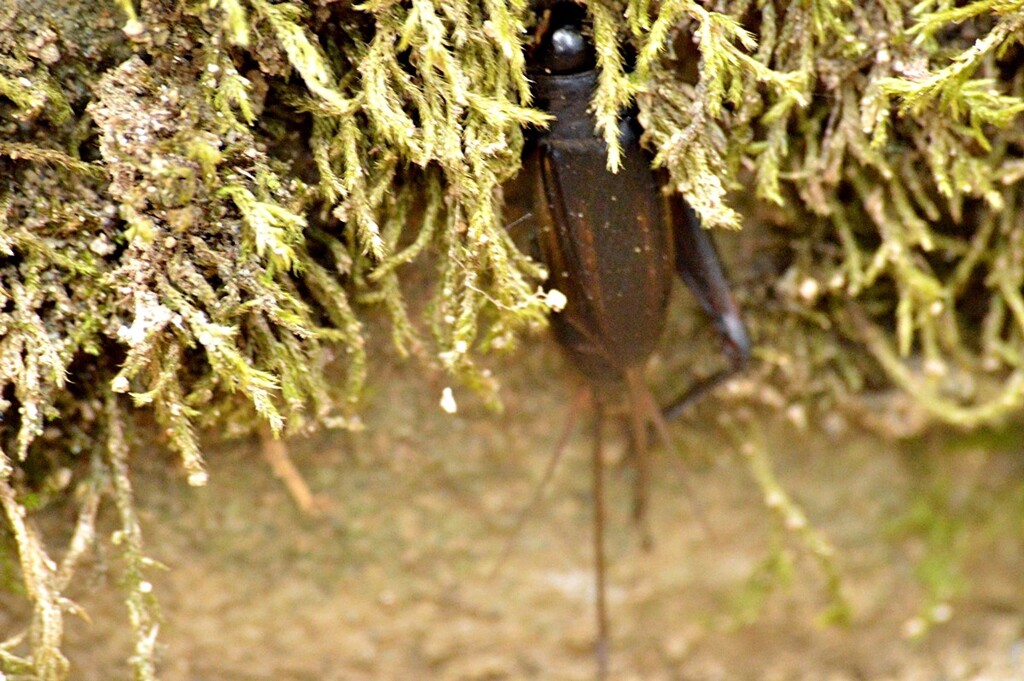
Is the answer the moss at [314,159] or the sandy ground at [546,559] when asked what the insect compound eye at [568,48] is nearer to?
the moss at [314,159]

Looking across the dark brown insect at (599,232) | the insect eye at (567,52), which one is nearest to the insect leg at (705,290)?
the dark brown insect at (599,232)

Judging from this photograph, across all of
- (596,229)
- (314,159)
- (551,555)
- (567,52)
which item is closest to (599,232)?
(596,229)

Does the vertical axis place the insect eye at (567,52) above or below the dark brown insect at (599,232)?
above

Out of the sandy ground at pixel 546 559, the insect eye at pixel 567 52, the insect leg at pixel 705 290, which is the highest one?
the insect eye at pixel 567 52

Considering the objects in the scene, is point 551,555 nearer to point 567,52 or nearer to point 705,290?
point 705,290

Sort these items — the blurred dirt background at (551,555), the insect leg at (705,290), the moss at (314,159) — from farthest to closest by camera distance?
the blurred dirt background at (551,555) → the insect leg at (705,290) → the moss at (314,159)

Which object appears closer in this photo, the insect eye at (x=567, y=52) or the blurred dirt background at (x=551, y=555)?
the insect eye at (x=567, y=52)

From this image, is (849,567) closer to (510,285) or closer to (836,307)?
(836,307)

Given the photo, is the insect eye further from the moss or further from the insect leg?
the insect leg

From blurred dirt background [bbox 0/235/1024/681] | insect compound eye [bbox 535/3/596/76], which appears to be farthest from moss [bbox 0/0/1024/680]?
blurred dirt background [bbox 0/235/1024/681]
